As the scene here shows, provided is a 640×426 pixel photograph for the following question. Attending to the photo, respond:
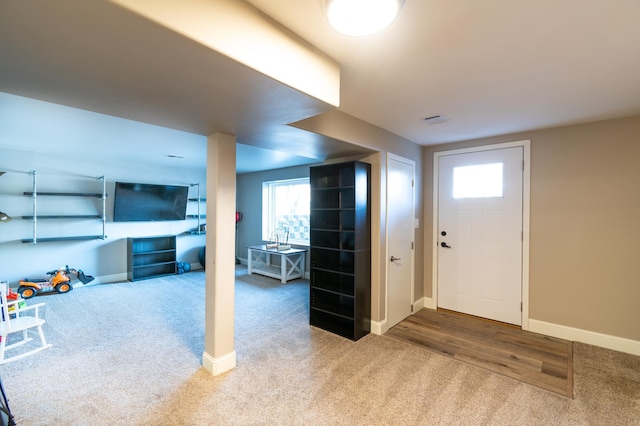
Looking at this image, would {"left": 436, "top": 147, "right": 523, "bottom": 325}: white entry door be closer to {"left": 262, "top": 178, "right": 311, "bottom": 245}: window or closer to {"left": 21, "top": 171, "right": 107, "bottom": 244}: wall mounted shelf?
{"left": 262, "top": 178, "right": 311, "bottom": 245}: window

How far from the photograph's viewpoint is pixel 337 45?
1.59 meters

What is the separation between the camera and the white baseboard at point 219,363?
7.70ft

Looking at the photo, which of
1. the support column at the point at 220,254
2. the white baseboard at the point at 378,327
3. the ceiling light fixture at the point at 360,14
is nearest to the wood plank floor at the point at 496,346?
the white baseboard at the point at 378,327

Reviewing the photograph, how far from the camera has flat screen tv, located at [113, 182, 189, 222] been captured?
538 cm

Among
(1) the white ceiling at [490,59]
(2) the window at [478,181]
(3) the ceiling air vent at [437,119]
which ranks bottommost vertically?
(2) the window at [478,181]

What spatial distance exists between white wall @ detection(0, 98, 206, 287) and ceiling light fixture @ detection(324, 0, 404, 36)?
9.03 ft

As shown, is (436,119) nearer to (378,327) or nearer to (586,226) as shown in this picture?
(586,226)

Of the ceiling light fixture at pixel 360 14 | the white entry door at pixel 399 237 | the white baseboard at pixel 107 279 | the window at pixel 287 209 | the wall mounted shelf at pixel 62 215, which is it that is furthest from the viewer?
the window at pixel 287 209

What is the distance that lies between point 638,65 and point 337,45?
197 centimetres

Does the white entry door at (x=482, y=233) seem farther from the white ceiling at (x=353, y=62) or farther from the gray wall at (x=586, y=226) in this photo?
the white ceiling at (x=353, y=62)

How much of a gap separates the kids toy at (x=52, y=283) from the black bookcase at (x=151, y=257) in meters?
0.77

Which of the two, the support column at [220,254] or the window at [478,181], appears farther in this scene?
the window at [478,181]

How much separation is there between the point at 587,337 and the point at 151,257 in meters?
7.13

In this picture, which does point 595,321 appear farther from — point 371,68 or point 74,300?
point 74,300
